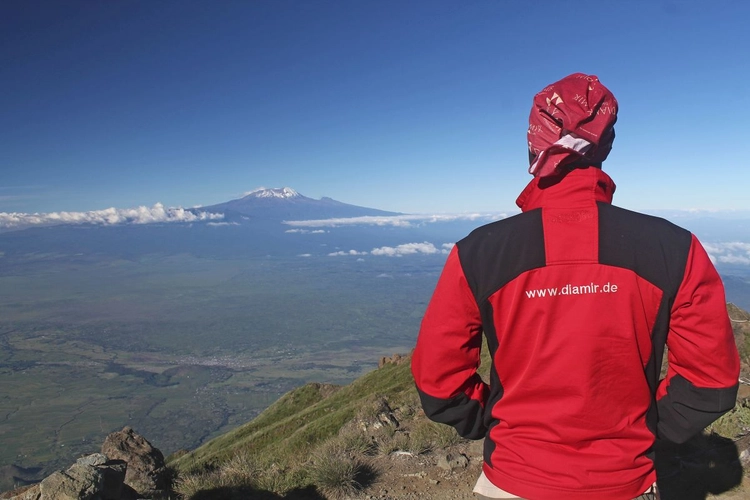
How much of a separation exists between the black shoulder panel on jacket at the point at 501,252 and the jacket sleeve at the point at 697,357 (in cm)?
63

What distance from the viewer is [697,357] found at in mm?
2129

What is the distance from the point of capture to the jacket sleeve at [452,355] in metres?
2.19

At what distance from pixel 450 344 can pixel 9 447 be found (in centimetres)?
12237

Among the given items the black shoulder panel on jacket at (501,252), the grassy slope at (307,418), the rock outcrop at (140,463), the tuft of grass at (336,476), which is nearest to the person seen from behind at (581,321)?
the black shoulder panel on jacket at (501,252)

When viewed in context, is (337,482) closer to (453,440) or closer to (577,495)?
(453,440)

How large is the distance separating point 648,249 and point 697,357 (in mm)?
562

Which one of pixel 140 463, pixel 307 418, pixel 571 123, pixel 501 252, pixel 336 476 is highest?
pixel 571 123

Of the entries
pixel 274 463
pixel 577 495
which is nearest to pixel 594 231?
pixel 577 495

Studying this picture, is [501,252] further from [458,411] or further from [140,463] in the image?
[140,463]

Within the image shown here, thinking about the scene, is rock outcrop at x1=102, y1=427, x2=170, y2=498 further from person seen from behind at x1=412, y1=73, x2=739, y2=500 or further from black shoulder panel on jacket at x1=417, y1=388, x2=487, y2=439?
person seen from behind at x1=412, y1=73, x2=739, y2=500

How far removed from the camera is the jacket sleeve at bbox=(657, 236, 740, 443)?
79.4 inches

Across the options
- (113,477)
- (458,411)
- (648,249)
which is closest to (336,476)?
(113,477)

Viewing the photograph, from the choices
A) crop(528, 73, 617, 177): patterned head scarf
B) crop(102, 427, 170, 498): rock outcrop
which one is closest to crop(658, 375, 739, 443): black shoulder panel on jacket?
crop(528, 73, 617, 177): patterned head scarf

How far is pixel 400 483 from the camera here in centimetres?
595
